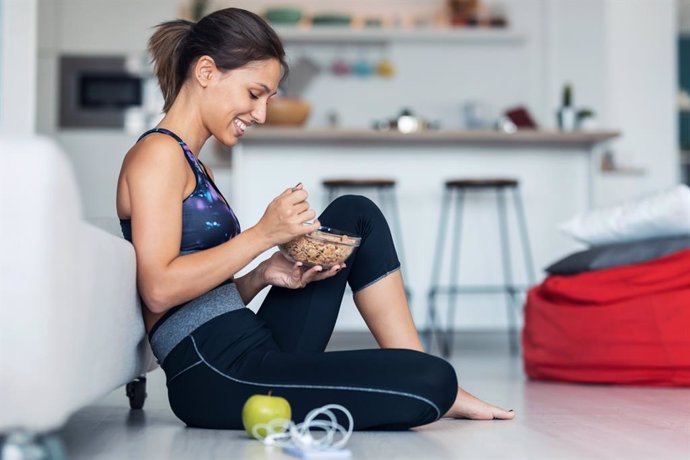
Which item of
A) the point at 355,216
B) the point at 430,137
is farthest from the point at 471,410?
the point at 430,137

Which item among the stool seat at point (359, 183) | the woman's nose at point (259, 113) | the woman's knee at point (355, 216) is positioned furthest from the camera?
the stool seat at point (359, 183)

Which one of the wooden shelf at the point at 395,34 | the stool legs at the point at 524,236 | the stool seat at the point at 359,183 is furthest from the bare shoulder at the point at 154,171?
the wooden shelf at the point at 395,34

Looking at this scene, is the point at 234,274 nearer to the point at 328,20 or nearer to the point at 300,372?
the point at 300,372

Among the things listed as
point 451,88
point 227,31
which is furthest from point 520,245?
point 227,31

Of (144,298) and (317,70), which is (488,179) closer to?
(317,70)

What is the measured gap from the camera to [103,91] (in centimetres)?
729

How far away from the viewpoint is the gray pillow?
356 cm

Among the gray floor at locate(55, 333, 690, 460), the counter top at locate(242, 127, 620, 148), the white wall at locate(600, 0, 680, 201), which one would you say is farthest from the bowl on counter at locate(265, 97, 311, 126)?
the white wall at locate(600, 0, 680, 201)

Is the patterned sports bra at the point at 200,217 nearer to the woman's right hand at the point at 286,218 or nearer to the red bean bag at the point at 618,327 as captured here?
the woman's right hand at the point at 286,218

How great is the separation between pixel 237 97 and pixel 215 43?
12cm

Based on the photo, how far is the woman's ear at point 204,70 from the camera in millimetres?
2055

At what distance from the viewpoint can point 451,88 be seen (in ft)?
24.5

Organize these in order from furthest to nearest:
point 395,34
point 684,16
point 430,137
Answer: point 684,16, point 395,34, point 430,137

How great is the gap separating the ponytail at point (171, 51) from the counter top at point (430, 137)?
9.16 ft
